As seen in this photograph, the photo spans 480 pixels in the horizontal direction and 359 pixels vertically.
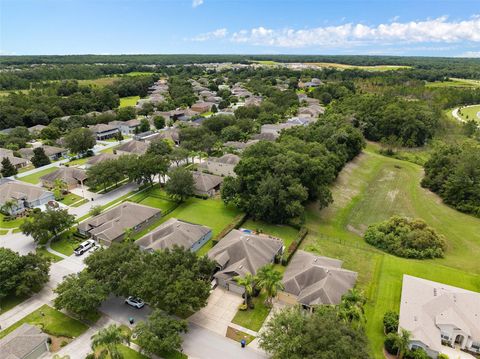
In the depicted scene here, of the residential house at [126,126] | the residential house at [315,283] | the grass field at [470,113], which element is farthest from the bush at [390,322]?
the grass field at [470,113]

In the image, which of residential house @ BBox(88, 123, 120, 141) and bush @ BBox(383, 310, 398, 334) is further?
residential house @ BBox(88, 123, 120, 141)

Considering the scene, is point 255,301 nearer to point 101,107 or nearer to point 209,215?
point 209,215

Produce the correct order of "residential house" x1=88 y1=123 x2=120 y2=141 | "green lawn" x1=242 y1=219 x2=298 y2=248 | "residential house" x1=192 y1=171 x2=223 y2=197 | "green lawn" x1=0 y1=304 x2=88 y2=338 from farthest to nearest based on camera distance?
1. "residential house" x1=88 y1=123 x2=120 y2=141
2. "residential house" x1=192 y1=171 x2=223 y2=197
3. "green lawn" x1=242 y1=219 x2=298 y2=248
4. "green lawn" x1=0 y1=304 x2=88 y2=338

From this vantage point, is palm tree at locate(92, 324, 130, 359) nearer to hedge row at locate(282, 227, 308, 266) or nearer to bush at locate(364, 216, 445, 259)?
hedge row at locate(282, 227, 308, 266)

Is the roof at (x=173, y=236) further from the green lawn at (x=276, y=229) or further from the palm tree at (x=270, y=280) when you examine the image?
the palm tree at (x=270, y=280)

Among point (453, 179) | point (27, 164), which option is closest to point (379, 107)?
point (453, 179)

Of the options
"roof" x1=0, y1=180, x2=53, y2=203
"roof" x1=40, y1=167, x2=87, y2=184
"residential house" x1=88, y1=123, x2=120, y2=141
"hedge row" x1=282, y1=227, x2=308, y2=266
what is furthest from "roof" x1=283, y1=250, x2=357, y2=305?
"residential house" x1=88, y1=123, x2=120, y2=141

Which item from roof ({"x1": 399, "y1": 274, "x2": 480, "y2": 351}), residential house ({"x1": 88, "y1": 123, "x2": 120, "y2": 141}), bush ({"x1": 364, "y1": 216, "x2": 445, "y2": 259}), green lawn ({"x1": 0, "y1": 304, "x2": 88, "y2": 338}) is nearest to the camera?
roof ({"x1": 399, "y1": 274, "x2": 480, "y2": 351})
